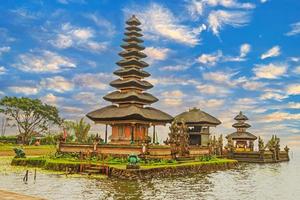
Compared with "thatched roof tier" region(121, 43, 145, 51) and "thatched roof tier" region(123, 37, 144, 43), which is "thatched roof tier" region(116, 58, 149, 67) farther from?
"thatched roof tier" region(123, 37, 144, 43)

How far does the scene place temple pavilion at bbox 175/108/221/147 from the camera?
59969mm

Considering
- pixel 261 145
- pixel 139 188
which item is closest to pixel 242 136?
pixel 261 145

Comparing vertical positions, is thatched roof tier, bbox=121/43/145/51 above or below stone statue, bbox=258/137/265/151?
above

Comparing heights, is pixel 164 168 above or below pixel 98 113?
below

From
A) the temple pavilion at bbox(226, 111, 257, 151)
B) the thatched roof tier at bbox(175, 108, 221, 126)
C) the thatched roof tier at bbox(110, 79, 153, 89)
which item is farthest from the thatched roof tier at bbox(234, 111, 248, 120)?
the thatched roof tier at bbox(110, 79, 153, 89)

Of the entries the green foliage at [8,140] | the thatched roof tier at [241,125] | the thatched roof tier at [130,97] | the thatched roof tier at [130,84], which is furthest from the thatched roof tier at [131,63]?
the green foliage at [8,140]

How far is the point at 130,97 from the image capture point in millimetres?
47875

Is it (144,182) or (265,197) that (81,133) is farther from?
(265,197)

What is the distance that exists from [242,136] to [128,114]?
38700 mm

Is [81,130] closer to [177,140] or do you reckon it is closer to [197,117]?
[197,117]

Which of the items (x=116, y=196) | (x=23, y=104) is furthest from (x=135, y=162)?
(x=23, y=104)

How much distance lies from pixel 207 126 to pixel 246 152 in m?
13.2

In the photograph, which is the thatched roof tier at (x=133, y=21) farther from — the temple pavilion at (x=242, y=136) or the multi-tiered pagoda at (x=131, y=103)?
the temple pavilion at (x=242, y=136)

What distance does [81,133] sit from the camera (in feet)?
265
